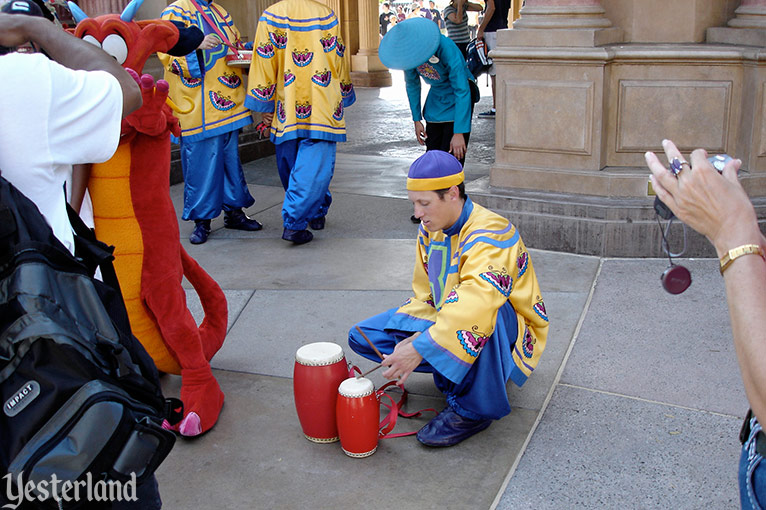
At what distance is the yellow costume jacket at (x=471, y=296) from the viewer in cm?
292

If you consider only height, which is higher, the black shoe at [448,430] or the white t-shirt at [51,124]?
the white t-shirt at [51,124]

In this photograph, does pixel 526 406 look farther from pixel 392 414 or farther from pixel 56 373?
pixel 56 373

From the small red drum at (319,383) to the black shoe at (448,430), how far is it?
360 mm

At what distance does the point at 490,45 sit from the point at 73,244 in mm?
9192

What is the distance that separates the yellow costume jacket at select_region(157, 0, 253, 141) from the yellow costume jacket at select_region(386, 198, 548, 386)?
9.93ft

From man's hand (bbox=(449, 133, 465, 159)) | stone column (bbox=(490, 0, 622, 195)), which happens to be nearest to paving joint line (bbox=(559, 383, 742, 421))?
stone column (bbox=(490, 0, 622, 195))

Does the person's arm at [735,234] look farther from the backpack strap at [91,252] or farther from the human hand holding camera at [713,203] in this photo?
the backpack strap at [91,252]

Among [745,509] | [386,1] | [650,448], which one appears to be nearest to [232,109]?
[650,448]

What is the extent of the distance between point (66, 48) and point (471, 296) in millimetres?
1582

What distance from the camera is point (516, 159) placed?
18.2ft

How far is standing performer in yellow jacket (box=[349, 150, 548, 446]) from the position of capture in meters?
2.93

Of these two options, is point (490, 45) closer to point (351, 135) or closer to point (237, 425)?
point (351, 135)

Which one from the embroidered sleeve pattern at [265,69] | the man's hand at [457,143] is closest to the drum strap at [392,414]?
the man's hand at [457,143]

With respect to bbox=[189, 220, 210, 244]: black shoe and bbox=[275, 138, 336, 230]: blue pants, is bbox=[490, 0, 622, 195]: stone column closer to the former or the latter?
bbox=[275, 138, 336, 230]: blue pants
